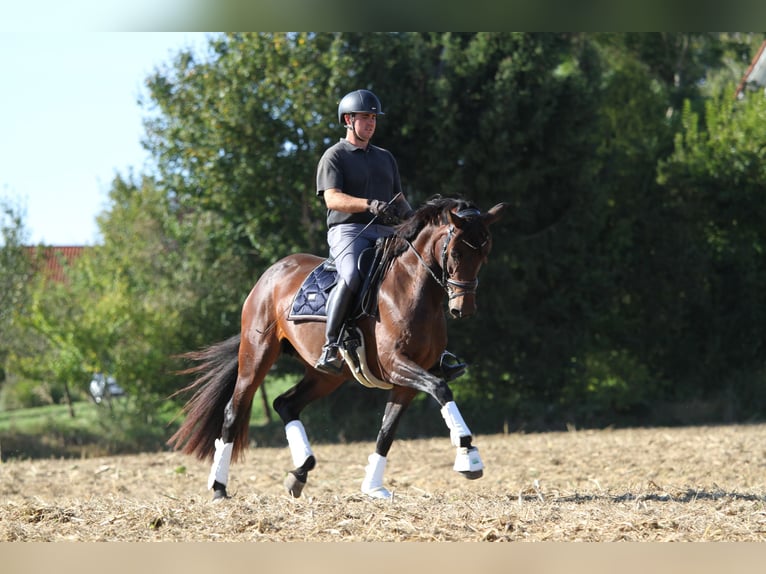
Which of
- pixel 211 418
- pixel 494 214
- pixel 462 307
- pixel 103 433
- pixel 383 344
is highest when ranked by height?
pixel 494 214

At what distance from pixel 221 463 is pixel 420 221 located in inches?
119

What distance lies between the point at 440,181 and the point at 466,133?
1101mm

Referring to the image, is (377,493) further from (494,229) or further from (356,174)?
(494,229)

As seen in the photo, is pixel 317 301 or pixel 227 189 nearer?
pixel 317 301

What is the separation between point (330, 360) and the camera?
788cm

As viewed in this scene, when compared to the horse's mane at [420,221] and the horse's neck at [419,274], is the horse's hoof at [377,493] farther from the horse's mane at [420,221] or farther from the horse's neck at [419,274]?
the horse's mane at [420,221]

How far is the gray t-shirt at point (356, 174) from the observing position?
26.2 ft

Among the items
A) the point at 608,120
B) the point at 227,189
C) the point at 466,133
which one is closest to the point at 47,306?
the point at 227,189

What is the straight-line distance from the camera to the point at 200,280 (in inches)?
800

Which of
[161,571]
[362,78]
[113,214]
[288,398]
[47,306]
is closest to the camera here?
[161,571]

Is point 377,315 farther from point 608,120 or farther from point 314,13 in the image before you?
point 608,120

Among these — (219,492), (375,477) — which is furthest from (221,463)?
(375,477)

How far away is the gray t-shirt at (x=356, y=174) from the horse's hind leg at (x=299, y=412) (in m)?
1.54

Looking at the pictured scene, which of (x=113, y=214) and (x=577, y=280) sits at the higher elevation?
(x=113, y=214)
